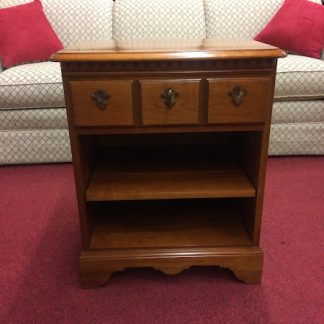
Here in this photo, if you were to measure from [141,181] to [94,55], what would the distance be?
43 cm

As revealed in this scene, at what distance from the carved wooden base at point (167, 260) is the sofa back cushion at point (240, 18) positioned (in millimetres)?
1740

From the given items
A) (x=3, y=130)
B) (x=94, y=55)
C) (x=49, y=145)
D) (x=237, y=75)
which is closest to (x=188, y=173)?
(x=237, y=75)

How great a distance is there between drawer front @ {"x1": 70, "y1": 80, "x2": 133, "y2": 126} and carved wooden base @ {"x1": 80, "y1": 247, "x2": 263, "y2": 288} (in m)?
0.43

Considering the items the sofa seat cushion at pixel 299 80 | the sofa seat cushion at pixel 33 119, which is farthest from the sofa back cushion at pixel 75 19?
the sofa seat cushion at pixel 299 80

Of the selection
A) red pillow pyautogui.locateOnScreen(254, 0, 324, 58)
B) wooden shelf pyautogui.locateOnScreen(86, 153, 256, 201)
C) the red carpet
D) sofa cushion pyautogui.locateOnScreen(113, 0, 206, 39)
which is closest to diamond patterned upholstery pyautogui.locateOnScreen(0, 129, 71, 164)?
the red carpet

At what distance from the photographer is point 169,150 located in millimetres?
1438

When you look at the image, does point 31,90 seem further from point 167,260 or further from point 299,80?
point 299,80

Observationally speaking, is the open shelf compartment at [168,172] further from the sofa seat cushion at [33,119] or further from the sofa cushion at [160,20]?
the sofa cushion at [160,20]

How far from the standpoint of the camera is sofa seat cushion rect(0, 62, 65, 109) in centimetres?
191

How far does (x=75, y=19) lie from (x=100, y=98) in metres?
1.70

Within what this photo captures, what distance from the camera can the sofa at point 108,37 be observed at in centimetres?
193

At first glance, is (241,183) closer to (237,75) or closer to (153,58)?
(237,75)

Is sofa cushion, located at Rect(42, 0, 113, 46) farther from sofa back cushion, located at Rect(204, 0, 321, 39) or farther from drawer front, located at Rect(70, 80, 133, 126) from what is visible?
drawer front, located at Rect(70, 80, 133, 126)

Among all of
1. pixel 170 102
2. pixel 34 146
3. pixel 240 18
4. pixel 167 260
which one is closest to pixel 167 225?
pixel 167 260
